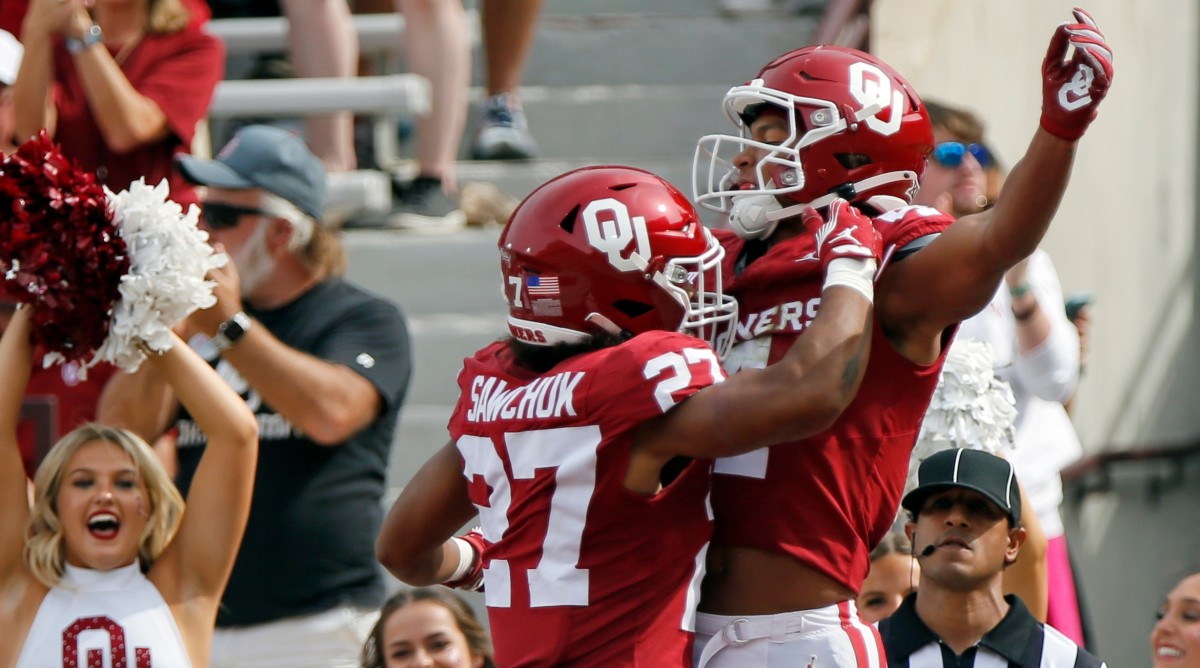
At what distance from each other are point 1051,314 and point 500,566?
99.4 inches

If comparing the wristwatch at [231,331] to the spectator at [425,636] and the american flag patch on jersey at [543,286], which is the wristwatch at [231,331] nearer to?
the spectator at [425,636]

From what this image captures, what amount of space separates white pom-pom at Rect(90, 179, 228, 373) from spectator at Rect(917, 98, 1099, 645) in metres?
1.93

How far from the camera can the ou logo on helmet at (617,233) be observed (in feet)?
10.4

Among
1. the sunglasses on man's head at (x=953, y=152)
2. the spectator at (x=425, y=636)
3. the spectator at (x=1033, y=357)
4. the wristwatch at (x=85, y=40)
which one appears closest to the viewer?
the spectator at (x=425, y=636)

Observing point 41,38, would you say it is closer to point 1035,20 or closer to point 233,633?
point 233,633

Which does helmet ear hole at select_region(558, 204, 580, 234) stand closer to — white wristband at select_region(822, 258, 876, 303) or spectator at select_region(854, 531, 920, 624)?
white wristband at select_region(822, 258, 876, 303)

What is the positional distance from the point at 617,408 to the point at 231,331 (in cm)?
190

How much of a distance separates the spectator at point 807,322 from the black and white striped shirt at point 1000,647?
2.77ft

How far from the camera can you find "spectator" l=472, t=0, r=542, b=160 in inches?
286

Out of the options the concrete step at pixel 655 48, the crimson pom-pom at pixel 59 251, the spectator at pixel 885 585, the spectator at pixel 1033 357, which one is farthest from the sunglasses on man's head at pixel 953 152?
the concrete step at pixel 655 48

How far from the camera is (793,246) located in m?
3.32

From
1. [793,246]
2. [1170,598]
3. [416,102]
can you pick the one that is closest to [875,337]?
[793,246]

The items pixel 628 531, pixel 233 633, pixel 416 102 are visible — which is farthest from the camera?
pixel 416 102

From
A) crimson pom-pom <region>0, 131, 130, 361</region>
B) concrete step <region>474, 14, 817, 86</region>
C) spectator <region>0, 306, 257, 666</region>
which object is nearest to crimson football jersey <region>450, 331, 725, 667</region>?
crimson pom-pom <region>0, 131, 130, 361</region>
